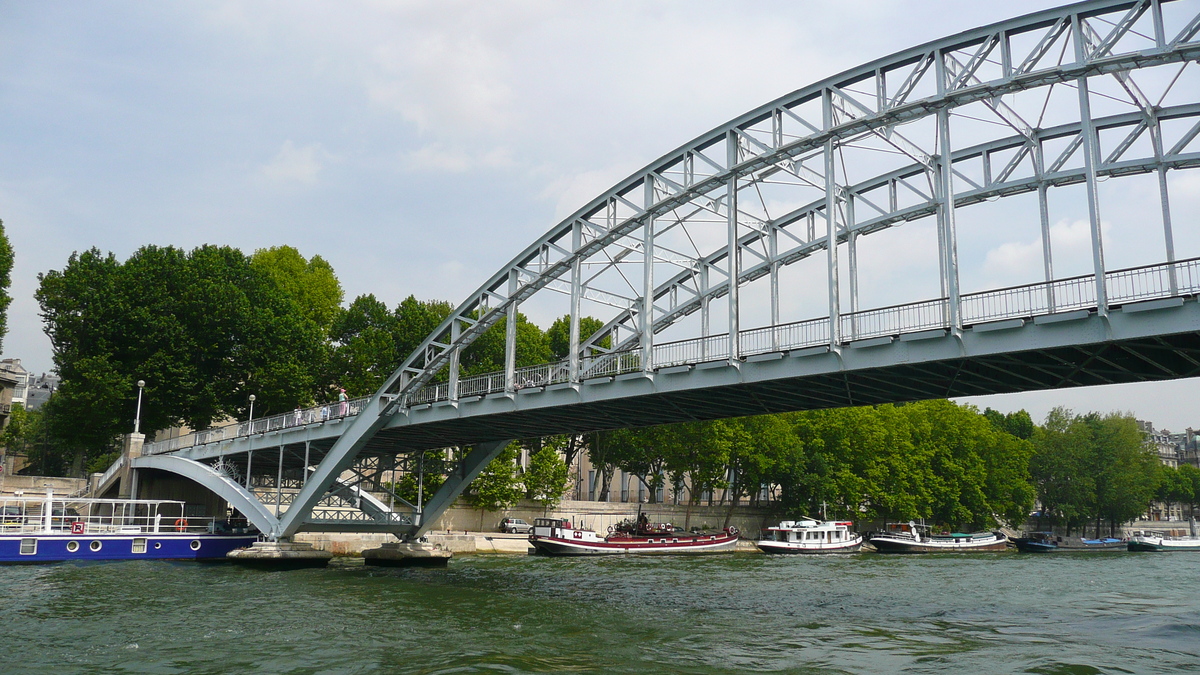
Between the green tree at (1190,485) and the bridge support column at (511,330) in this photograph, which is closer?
the bridge support column at (511,330)

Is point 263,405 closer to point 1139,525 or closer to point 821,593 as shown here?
point 821,593

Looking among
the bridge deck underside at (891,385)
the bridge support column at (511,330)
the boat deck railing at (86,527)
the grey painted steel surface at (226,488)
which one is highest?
the bridge support column at (511,330)

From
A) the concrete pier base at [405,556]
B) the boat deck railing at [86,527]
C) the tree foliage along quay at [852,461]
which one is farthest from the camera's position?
the tree foliage along quay at [852,461]

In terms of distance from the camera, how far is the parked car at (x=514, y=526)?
200 feet

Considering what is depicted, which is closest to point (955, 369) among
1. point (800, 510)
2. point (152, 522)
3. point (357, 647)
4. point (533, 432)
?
point (357, 647)

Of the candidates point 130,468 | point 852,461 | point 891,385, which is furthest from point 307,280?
point 891,385

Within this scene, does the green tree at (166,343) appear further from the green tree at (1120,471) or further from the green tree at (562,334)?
the green tree at (1120,471)

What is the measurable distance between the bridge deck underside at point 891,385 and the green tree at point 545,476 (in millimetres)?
24807

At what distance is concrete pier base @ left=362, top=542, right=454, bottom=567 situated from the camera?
4206cm

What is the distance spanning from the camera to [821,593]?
32.7m

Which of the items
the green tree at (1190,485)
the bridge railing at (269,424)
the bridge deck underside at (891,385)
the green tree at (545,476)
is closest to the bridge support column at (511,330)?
the bridge deck underside at (891,385)

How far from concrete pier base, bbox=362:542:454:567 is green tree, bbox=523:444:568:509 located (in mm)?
17360

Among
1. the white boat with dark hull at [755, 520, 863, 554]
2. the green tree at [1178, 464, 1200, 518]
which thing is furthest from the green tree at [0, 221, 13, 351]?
the green tree at [1178, 464, 1200, 518]

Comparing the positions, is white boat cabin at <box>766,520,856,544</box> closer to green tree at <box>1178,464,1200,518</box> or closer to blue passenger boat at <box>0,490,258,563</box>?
blue passenger boat at <box>0,490,258,563</box>
